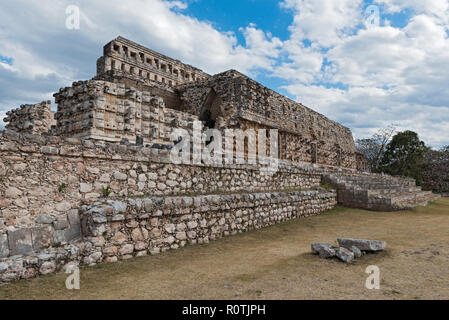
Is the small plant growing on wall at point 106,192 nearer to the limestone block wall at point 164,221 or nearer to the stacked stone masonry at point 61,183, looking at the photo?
the stacked stone masonry at point 61,183

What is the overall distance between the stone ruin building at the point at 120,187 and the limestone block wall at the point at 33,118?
4 centimetres

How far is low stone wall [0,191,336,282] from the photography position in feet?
12.8

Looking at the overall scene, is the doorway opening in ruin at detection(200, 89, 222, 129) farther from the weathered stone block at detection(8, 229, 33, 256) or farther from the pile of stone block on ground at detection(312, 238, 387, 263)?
the weathered stone block at detection(8, 229, 33, 256)

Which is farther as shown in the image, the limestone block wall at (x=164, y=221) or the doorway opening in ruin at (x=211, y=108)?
the doorway opening in ruin at (x=211, y=108)

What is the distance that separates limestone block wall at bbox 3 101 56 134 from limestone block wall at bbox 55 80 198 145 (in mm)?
4168

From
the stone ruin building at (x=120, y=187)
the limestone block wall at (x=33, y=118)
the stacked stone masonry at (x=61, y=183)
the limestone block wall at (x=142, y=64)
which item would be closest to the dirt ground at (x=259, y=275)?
the stone ruin building at (x=120, y=187)

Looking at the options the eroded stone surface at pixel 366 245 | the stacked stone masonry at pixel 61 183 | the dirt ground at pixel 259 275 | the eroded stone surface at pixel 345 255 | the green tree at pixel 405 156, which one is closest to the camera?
the dirt ground at pixel 259 275

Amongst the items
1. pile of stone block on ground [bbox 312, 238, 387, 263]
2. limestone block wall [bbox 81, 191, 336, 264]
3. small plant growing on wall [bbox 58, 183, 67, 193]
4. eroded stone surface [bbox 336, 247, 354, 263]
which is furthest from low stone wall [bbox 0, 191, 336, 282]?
eroded stone surface [bbox 336, 247, 354, 263]

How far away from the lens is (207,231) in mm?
6328

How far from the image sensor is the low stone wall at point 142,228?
3896 millimetres

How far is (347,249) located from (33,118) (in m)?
13.0

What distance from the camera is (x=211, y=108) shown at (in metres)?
15.4

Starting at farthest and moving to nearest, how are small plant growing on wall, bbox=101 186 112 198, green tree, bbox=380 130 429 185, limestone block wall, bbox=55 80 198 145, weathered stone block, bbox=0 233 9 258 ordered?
green tree, bbox=380 130 429 185 < limestone block wall, bbox=55 80 198 145 < small plant growing on wall, bbox=101 186 112 198 < weathered stone block, bbox=0 233 9 258
